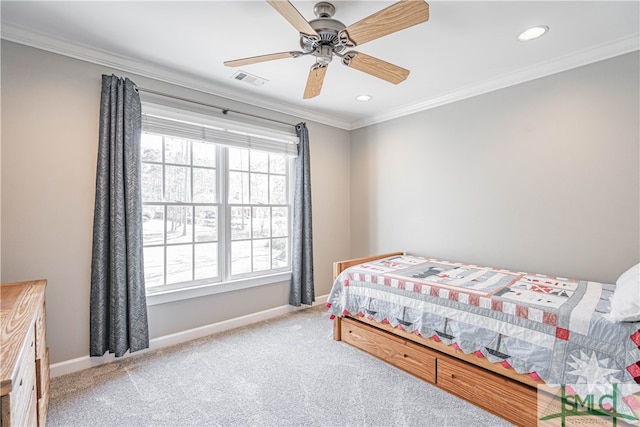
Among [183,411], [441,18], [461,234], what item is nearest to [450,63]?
[441,18]

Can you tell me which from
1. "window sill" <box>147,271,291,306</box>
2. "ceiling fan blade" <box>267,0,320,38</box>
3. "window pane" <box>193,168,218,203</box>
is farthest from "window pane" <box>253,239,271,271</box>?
"ceiling fan blade" <box>267,0,320,38</box>

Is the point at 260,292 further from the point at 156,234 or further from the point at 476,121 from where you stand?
the point at 476,121

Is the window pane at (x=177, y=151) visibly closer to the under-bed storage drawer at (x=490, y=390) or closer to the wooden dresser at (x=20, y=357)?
the wooden dresser at (x=20, y=357)

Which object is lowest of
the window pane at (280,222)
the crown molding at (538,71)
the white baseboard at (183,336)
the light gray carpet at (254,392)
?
the light gray carpet at (254,392)

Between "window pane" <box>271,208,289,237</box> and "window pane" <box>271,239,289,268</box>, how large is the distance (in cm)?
9

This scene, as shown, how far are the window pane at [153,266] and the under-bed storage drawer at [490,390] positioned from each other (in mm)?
2432

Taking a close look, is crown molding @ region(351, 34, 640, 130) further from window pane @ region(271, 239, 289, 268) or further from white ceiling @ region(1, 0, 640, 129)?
window pane @ region(271, 239, 289, 268)

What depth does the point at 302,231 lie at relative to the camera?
3.69m

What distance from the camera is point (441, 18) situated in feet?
6.57

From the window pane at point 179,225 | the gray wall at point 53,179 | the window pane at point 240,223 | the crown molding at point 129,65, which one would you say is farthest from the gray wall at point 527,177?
the gray wall at point 53,179

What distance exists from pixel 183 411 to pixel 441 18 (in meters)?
2.96

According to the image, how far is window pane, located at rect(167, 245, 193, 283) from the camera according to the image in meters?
2.91

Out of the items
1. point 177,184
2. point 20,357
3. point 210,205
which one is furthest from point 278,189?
point 20,357

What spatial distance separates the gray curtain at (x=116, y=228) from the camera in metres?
2.38
